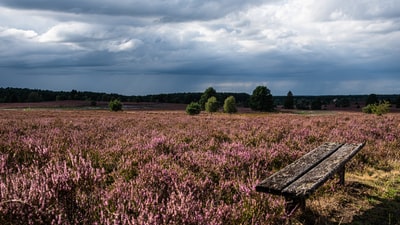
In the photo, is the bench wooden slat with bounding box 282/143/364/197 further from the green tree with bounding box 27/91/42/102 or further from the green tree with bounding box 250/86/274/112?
the green tree with bounding box 27/91/42/102

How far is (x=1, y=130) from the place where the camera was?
8.85 m

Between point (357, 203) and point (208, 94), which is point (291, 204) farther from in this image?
point (208, 94)

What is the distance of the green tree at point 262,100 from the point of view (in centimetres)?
8456

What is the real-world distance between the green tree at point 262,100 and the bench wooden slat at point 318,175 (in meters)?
80.6

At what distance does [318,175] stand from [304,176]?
0.16 m

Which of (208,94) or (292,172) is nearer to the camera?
(292,172)

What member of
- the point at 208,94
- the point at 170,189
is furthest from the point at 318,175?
the point at 208,94

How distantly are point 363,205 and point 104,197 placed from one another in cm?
362

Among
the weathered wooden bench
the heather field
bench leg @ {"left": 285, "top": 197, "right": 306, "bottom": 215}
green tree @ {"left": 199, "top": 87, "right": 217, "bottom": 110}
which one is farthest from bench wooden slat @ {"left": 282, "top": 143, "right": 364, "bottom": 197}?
green tree @ {"left": 199, "top": 87, "right": 217, "bottom": 110}

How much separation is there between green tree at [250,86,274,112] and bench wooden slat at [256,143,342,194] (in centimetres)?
8014

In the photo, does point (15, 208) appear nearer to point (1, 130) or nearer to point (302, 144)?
point (302, 144)

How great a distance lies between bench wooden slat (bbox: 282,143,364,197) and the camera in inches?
122

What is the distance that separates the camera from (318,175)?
3668 millimetres

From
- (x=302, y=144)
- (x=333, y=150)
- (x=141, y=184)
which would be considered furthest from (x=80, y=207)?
(x=302, y=144)
